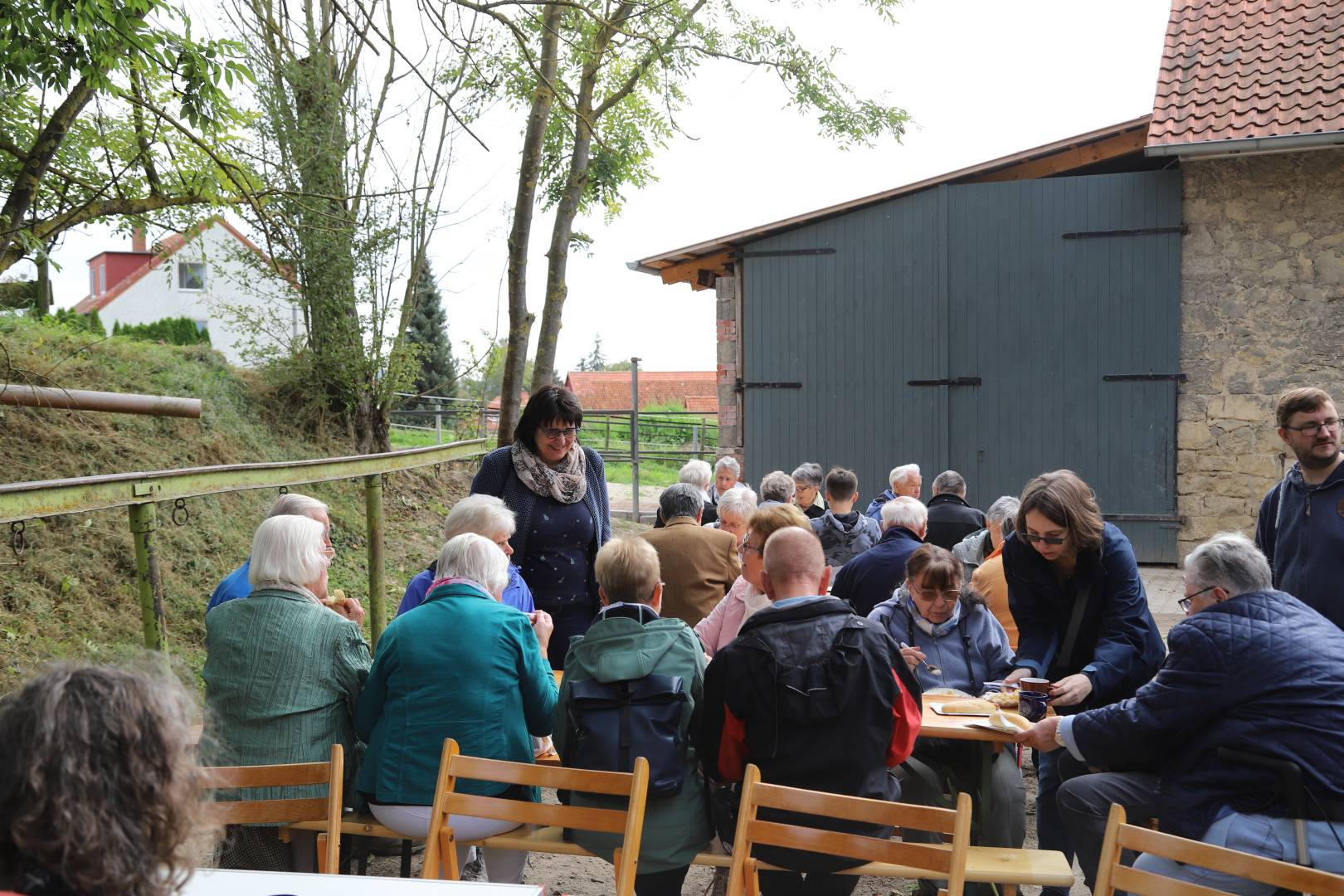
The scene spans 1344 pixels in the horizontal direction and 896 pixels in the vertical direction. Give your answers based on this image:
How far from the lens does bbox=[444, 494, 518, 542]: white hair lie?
158 inches

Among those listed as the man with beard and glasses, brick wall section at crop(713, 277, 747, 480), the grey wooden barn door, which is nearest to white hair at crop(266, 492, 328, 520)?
the man with beard and glasses

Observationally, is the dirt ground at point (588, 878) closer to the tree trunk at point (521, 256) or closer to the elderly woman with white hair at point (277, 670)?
the elderly woman with white hair at point (277, 670)

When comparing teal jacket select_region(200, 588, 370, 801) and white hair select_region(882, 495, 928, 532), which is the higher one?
white hair select_region(882, 495, 928, 532)

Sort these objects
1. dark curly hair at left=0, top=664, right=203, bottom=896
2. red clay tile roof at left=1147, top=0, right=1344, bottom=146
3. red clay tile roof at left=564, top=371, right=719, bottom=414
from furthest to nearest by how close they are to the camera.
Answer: red clay tile roof at left=564, top=371, right=719, bottom=414
red clay tile roof at left=1147, top=0, right=1344, bottom=146
dark curly hair at left=0, top=664, right=203, bottom=896

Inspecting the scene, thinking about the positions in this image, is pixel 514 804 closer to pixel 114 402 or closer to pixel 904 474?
pixel 114 402

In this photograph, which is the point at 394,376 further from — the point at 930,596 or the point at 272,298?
the point at 930,596

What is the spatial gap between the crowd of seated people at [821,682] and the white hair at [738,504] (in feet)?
4.91

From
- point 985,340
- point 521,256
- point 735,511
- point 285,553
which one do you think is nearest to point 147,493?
point 285,553

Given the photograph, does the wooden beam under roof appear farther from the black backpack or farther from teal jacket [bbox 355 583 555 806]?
the black backpack

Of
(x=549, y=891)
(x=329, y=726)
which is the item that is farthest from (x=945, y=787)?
(x=329, y=726)

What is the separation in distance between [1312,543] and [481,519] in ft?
10.5

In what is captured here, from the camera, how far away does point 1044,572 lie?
3846 mm

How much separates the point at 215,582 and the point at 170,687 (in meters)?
6.84

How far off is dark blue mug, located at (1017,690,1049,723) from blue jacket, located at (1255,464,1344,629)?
1328mm
